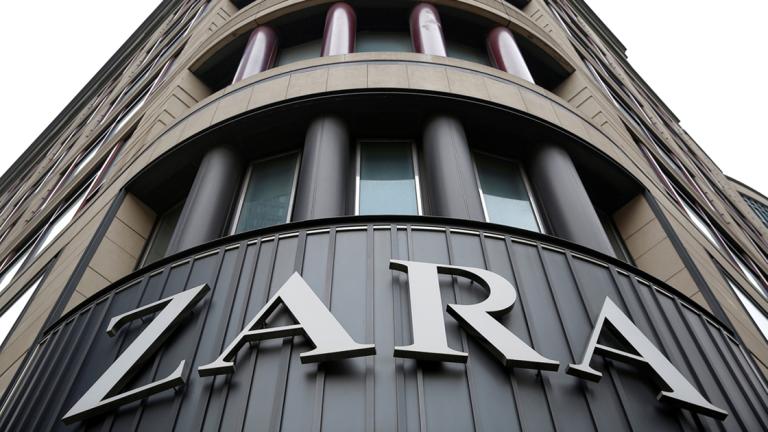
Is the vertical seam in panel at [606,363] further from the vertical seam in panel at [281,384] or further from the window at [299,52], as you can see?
the window at [299,52]

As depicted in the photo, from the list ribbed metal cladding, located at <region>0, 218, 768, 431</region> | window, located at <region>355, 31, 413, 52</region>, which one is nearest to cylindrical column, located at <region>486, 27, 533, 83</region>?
window, located at <region>355, 31, 413, 52</region>

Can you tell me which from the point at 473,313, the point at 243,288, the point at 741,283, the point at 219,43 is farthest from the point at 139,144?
the point at 741,283

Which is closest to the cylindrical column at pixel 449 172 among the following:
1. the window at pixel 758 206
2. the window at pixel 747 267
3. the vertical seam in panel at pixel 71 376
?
the vertical seam in panel at pixel 71 376

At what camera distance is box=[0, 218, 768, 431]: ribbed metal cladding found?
5.11m

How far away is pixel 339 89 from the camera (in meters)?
10.1

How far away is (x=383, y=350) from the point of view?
5.50 m

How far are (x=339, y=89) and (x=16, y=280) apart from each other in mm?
9495

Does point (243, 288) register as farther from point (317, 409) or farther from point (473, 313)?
point (473, 313)

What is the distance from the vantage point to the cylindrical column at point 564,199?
851 cm

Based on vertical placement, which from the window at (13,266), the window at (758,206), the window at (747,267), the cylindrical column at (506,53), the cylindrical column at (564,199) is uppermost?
the window at (758,206)

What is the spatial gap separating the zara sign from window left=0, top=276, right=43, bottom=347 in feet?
24.9

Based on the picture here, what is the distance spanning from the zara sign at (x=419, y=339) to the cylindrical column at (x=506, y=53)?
24.0 feet

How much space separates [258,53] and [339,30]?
189 centimetres

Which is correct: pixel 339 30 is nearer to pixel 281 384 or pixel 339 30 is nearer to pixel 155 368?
pixel 155 368
